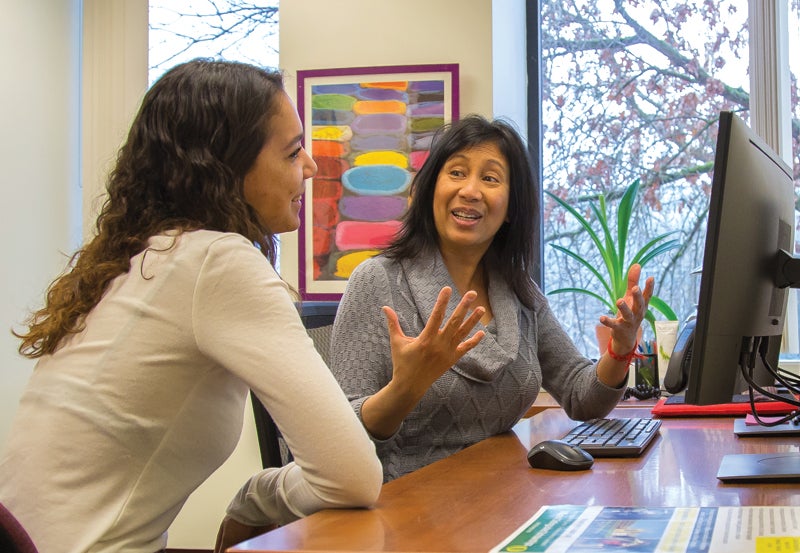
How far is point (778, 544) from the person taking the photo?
86cm

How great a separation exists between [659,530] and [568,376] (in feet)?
3.77

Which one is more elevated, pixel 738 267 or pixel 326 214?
pixel 326 214

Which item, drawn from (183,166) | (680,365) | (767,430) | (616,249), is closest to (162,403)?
(183,166)

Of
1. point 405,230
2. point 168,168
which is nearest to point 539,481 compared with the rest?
point 168,168

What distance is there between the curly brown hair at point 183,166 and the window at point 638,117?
2215 mm

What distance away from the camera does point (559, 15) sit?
12.1 ft

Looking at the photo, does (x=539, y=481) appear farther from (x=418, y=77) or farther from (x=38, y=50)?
(x=38, y=50)

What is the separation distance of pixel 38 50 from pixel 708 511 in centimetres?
317

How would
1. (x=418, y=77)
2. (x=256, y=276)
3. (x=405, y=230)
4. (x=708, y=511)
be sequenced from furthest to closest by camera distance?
(x=418, y=77) → (x=405, y=230) → (x=256, y=276) → (x=708, y=511)

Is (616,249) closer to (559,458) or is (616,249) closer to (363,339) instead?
(363,339)

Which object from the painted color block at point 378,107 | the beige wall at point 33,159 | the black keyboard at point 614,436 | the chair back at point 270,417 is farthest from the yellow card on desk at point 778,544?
the beige wall at point 33,159

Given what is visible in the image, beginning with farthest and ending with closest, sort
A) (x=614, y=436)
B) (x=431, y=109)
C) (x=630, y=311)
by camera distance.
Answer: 1. (x=431, y=109)
2. (x=630, y=311)
3. (x=614, y=436)

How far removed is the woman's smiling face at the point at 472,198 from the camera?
201 cm

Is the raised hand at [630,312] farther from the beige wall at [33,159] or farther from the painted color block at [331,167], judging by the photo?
the beige wall at [33,159]
